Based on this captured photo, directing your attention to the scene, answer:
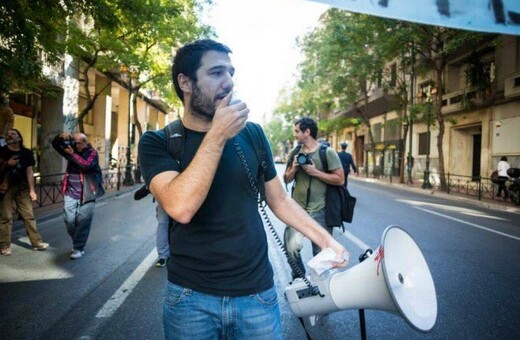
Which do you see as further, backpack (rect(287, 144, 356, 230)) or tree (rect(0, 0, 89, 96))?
tree (rect(0, 0, 89, 96))

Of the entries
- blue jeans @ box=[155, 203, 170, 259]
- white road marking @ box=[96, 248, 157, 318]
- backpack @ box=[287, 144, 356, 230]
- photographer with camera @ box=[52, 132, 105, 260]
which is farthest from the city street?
backpack @ box=[287, 144, 356, 230]

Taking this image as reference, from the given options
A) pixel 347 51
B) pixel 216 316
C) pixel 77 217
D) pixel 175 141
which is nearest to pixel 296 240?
pixel 216 316

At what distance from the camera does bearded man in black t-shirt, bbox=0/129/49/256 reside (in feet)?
21.4

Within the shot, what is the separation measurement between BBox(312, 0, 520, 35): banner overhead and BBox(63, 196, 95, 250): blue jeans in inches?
234

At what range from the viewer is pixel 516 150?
64.4 ft

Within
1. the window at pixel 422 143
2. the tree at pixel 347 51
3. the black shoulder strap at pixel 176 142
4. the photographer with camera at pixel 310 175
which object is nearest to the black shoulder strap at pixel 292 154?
the photographer with camera at pixel 310 175

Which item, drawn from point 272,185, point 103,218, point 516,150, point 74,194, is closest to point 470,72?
point 516,150

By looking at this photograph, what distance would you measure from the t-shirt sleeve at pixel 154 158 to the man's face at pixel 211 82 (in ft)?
0.76

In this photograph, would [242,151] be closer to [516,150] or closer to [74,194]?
[74,194]

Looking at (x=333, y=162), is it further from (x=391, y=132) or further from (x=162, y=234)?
(x=391, y=132)

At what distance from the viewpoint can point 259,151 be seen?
1.91 metres

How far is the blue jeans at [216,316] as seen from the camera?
1.65 metres

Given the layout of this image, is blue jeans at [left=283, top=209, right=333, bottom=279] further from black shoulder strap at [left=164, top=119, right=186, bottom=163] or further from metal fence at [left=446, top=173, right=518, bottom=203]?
metal fence at [left=446, top=173, right=518, bottom=203]

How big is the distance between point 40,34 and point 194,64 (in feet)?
19.8
